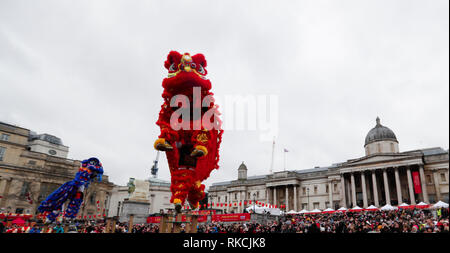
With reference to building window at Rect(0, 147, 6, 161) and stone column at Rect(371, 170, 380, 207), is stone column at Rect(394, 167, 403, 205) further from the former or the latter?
building window at Rect(0, 147, 6, 161)

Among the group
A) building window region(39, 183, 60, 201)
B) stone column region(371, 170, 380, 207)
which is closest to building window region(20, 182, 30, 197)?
A: building window region(39, 183, 60, 201)

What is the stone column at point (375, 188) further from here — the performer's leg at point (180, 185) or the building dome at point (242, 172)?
the performer's leg at point (180, 185)

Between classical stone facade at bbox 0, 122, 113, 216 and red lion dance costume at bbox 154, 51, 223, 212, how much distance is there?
3926cm

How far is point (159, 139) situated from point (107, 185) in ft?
183

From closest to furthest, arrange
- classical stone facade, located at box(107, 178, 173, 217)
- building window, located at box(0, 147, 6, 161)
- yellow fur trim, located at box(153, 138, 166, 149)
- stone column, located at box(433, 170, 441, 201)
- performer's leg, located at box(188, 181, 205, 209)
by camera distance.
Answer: yellow fur trim, located at box(153, 138, 166, 149) → performer's leg, located at box(188, 181, 205, 209) → building window, located at box(0, 147, 6, 161) → stone column, located at box(433, 170, 441, 201) → classical stone facade, located at box(107, 178, 173, 217)

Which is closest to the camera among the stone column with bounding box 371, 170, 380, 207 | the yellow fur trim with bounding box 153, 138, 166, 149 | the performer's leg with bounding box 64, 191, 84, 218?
the yellow fur trim with bounding box 153, 138, 166, 149

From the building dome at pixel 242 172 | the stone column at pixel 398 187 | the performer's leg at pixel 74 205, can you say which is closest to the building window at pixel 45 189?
the performer's leg at pixel 74 205

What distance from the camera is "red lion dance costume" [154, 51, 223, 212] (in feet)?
25.6

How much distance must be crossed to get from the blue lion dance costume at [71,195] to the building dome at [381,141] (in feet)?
186

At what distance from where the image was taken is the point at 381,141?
56344 millimetres

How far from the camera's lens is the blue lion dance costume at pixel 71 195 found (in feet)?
52.5

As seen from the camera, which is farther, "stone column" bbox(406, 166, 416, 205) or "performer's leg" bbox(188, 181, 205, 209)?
"stone column" bbox(406, 166, 416, 205)

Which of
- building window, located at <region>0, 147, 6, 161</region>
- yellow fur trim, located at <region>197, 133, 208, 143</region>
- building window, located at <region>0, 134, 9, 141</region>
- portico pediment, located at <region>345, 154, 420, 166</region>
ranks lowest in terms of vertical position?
yellow fur trim, located at <region>197, 133, 208, 143</region>
